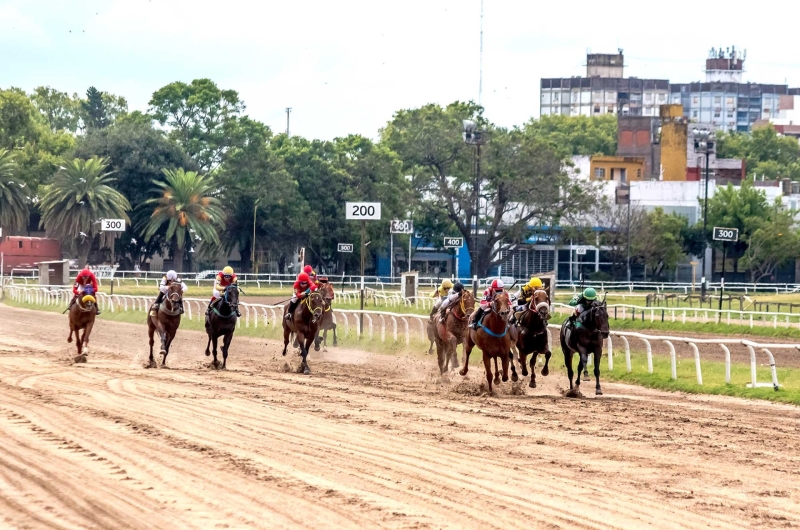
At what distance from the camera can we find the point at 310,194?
247 ft

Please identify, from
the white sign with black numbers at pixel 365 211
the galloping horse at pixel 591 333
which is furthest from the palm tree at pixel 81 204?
the galloping horse at pixel 591 333

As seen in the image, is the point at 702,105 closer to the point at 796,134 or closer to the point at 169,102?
the point at 796,134

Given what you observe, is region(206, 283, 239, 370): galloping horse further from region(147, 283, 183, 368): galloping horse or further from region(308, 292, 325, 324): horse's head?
region(308, 292, 325, 324): horse's head

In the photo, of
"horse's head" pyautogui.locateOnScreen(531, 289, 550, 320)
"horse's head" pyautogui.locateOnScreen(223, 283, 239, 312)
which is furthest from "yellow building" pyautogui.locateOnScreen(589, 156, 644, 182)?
"horse's head" pyautogui.locateOnScreen(531, 289, 550, 320)

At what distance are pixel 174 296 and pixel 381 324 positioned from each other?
869cm

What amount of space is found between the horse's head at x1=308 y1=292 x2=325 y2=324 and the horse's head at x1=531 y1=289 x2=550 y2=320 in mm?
4233

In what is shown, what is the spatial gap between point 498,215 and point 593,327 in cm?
5062

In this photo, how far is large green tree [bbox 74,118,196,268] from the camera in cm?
7600

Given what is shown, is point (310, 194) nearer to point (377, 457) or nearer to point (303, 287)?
point (303, 287)

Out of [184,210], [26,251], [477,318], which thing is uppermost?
[184,210]

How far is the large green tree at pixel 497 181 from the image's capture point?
6806 centimetres

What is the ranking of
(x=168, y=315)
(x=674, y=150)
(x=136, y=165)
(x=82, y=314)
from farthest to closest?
1. (x=674, y=150)
2. (x=136, y=165)
3. (x=82, y=314)
4. (x=168, y=315)

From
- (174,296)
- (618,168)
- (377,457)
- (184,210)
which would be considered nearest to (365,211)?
(174,296)

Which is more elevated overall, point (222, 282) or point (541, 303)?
point (222, 282)
